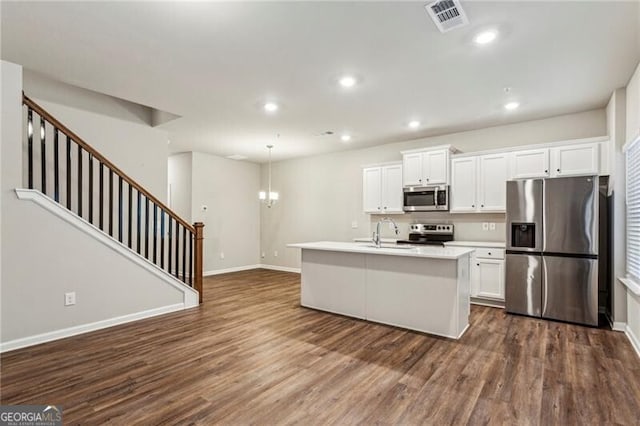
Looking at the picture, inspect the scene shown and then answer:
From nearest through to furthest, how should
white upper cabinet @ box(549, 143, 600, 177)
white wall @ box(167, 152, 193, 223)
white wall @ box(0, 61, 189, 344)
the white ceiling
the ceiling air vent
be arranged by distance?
1. the ceiling air vent
2. the white ceiling
3. white wall @ box(0, 61, 189, 344)
4. white upper cabinet @ box(549, 143, 600, 177)
5. white wall @ box(167, 152, 193, 223)

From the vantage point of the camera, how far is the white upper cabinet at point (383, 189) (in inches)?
232

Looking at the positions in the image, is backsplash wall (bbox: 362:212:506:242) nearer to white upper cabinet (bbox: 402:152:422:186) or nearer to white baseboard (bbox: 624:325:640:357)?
white upper cabinet (bbox: 402:152:422:186)

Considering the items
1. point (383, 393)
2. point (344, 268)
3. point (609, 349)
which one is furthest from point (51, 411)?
point (609, 349)

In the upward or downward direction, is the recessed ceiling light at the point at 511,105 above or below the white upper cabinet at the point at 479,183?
above

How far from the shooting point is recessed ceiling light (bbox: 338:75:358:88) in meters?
3.43

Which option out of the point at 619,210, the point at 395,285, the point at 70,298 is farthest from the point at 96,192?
the point at 619,210

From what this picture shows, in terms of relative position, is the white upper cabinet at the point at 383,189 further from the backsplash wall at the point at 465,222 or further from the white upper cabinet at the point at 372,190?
the backsplash wall at the point at 465,222

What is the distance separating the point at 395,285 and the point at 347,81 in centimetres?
236

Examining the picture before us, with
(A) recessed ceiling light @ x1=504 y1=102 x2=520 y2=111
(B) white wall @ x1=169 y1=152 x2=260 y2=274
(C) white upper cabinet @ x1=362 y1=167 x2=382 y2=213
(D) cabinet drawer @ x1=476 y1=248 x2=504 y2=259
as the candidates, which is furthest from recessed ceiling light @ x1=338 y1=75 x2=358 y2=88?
(B) white wall @ x1=169 y1=152 x2=260 y2=274

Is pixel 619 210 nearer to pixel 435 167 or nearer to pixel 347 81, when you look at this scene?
pixel 435 167

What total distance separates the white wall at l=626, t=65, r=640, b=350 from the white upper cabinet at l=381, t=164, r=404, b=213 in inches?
118

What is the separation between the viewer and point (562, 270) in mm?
4047

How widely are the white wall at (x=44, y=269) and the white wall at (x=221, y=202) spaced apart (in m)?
3.29

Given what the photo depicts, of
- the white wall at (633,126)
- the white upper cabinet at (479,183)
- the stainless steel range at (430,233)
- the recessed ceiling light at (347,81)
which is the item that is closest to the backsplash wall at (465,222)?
the stainless steel range at (430,233)
